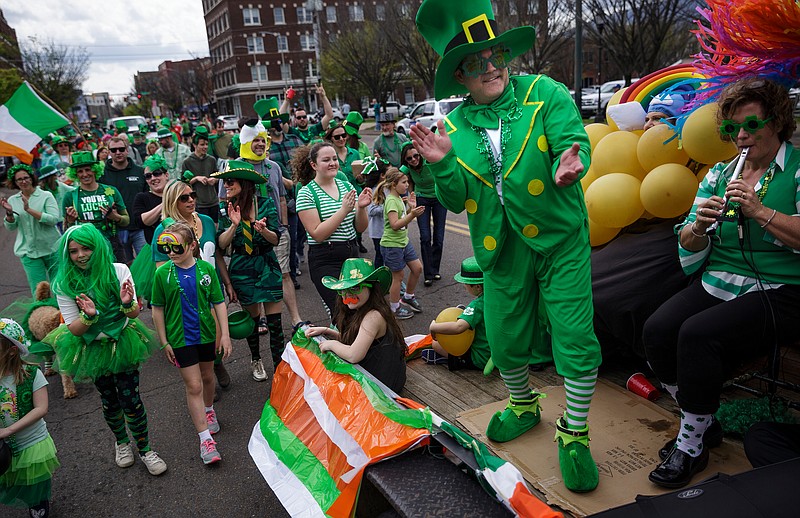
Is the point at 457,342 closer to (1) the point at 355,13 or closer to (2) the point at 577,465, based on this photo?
(2) the point at 577,465

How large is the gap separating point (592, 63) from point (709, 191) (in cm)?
5365

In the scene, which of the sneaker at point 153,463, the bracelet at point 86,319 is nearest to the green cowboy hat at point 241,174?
the bracelet at point 86,319

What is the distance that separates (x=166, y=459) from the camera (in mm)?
3863

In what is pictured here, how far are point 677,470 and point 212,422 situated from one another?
2.97 m

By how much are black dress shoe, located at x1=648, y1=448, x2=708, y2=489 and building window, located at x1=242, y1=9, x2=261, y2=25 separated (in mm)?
69492

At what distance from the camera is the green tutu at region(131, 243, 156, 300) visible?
15.8 ft

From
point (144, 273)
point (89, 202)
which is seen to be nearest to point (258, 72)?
point (89, 202)

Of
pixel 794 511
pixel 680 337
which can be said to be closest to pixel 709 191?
pixel 680 337

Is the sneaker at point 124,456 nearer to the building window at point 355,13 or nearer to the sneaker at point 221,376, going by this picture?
the sneaker at point 221,376

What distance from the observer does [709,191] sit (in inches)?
108

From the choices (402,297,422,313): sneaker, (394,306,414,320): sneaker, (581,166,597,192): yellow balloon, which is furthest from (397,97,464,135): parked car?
(581,166,597,192): yellow balloon

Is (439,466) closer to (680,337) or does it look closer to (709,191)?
(680,337)

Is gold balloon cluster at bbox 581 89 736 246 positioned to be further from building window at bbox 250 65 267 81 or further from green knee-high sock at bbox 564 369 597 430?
building window at bbox 250 65 267 81

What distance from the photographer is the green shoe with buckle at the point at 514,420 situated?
304 centimetres
